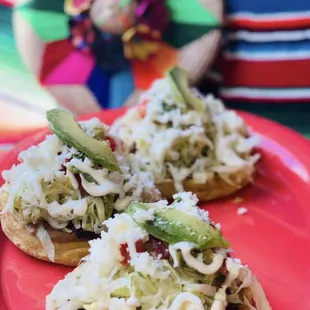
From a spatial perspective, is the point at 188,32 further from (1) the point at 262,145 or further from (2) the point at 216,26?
(1) the point at 262,145

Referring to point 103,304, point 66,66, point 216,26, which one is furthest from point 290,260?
point 66,66

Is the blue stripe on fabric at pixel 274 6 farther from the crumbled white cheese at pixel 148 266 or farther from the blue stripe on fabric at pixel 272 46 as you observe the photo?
the crumbled white cheese at pixel 148 266

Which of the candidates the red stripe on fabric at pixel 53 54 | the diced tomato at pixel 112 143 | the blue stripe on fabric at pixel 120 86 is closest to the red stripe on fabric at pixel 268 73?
the blue stripe on fabric at pixel 120 86

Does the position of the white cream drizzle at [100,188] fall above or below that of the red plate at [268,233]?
above

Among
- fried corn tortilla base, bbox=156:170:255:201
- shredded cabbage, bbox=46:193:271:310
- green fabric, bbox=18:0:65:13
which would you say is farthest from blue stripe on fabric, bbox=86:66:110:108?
shredded cabbage, bbox=46:193:271:310

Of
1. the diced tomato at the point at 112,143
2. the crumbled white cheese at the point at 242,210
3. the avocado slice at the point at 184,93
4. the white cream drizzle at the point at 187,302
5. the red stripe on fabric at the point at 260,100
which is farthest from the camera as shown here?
the red stripe on fabric at the point at 260,100

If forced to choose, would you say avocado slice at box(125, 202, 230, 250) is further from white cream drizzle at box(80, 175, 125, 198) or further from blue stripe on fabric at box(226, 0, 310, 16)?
blue stripe on fabric at box(226, 0, 310, 16)

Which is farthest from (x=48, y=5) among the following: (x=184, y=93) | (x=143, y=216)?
(x=143, y=216)
